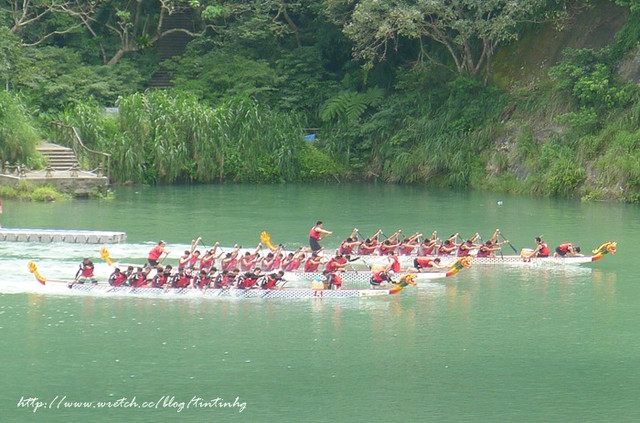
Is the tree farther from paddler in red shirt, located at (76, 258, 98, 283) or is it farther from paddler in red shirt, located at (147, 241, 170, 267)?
paddler in red shirt, located at (76, 258, 98, 283)

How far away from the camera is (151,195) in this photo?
132 feet

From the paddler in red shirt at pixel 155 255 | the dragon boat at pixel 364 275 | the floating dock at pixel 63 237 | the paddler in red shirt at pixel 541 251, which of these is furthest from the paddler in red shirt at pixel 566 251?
the floating dock at pixel 63 237

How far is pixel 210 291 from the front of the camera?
24.7 m

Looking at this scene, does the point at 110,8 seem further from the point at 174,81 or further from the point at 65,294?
the point at 65,294

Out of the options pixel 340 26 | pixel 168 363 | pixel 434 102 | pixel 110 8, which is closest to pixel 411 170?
pixel 434 102

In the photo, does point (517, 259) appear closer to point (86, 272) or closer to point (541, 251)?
point (541, 251)

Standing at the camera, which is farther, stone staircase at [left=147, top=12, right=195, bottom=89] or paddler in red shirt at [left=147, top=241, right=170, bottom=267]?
stone staircase at [left=147, top=12, right=195, bottom=89]

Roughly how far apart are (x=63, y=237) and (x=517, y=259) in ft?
37.4

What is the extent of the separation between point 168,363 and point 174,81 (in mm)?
28026

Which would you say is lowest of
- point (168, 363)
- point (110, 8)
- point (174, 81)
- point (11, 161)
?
point (168, 363)

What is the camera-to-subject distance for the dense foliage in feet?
132

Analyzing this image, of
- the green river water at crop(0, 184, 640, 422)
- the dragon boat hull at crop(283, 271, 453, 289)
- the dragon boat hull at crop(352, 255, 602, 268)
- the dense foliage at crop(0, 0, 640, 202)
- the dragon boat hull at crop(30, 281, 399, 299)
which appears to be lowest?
the green river water at crop(0, 184, 640, 422)

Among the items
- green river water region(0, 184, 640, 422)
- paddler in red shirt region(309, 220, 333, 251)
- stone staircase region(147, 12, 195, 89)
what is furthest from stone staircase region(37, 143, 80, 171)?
paddler in red shirt region(309, 220, 333, 251)

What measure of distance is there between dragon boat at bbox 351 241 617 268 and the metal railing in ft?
50.6
